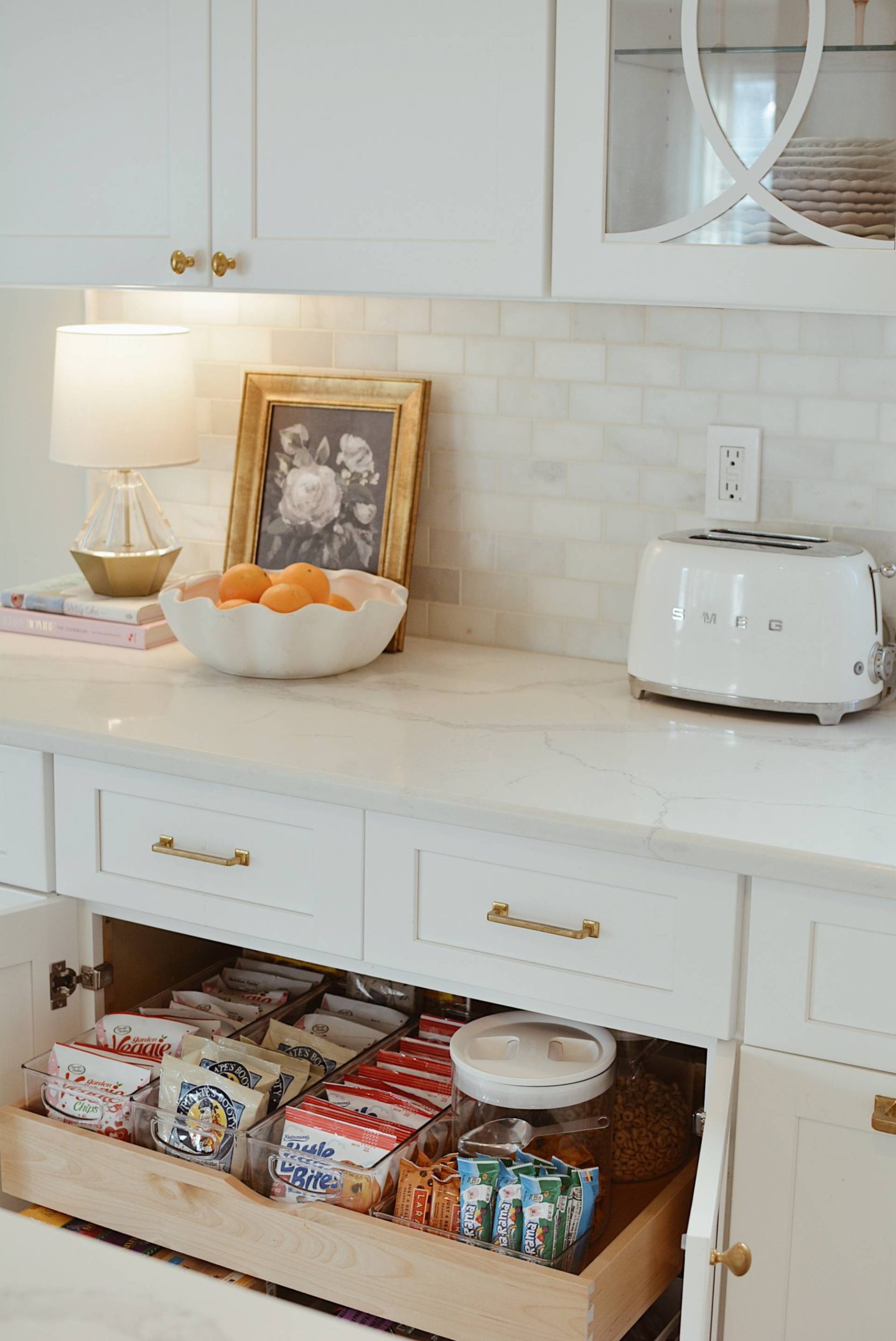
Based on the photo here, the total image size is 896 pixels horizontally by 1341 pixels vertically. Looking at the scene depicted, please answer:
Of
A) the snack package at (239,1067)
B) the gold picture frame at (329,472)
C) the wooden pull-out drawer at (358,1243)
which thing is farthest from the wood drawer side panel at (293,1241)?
the gold picture frame at (329,472)

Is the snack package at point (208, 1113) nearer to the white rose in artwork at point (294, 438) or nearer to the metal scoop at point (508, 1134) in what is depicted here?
the metal scoop at point (508, 1134)

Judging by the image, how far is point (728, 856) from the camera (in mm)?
1382

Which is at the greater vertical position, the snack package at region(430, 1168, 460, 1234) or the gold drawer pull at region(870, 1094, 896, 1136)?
the gold drawer pull at region(870, 1094, 896, 1136)

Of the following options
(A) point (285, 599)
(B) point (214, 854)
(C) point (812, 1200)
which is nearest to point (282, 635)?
(A) point (285, 599)

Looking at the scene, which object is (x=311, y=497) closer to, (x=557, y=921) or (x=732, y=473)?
(x=732, y=473)

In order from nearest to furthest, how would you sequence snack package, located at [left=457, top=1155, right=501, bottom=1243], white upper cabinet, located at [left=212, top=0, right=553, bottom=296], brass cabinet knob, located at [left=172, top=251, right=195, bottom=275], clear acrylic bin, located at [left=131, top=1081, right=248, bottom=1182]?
snack package, located at [left=457, top=1155, right=501, bottom=1243] → clear acrylic bin, located at [left=131, top=1081, right=248, bottom=1182] → white upper cabinet, located at [left=212, top=0, right=553, bottom=296] → brass cabinet knob, located at [left=172, top=251, right=195, bottom=275]

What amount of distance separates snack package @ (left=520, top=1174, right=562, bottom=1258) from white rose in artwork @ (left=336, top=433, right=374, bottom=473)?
3.63 feet

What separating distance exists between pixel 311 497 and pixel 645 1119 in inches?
41.2

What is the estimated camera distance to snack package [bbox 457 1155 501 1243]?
1466mm

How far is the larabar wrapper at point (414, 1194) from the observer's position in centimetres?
150

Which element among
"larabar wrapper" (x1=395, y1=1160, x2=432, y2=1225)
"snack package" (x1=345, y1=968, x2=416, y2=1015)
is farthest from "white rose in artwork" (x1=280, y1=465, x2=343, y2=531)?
"larabar wrapper" (x1=395, y1=1160, x2=432, y2=1225)

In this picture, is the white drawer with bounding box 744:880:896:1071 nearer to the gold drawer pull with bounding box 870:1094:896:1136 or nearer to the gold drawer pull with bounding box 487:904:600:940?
the gold drawer pull with bounding box 870:1094:896:1136

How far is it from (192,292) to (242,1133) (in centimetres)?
134

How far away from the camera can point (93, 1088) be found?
1.69 metres
